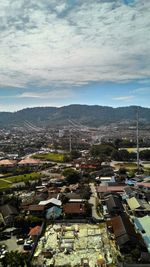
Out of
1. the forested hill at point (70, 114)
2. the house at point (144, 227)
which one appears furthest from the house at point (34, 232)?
the forested hill at point (70, 114)

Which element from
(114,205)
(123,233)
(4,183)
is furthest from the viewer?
(4,183)

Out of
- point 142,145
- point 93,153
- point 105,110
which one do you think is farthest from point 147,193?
point 105,110

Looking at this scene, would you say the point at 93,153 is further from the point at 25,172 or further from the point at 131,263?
the point at 131,263

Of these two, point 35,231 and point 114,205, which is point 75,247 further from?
point 114,205

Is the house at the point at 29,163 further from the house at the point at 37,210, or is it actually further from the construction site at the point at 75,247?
the construction site at the point at 75,247

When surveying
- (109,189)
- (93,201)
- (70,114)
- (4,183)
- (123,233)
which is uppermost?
(70,114)

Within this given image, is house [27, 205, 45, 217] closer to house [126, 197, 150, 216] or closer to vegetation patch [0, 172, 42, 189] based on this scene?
house [126, 197, 150, 216]

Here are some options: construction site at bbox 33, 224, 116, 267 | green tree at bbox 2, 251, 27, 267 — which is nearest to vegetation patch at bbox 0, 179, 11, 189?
construction site at bbox 33, 224, 116, 267

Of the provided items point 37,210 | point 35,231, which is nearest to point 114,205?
point 37,210
